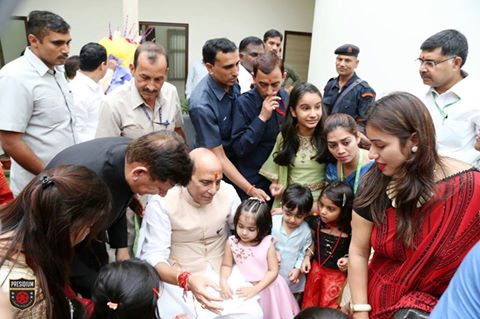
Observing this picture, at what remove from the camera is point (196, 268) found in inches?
92.6

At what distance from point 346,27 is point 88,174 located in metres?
4.64

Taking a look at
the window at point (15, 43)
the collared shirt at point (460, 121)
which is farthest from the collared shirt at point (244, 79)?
the window at point (15, 43)

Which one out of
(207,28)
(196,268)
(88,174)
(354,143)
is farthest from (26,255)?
(207,28)

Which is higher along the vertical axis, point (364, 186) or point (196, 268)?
point (364, 186)

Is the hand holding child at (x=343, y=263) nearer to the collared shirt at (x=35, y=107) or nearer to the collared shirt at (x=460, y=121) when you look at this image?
the collared shirt at (x=460, y=121)

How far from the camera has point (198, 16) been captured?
293 inches

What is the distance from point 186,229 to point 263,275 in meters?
0.53

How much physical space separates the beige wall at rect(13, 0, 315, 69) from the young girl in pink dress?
558cm

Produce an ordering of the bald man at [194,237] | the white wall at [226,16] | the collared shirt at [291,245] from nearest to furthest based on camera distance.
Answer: the bald man at [194,237] → the collared shirt at [291,245] → the white wall at [226,16]

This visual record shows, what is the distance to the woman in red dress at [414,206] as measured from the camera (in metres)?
1.43

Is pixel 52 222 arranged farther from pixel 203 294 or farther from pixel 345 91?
pixel 345 91

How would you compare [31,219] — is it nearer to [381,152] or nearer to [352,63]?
[381,152]

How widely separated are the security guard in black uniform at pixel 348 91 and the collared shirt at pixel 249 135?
2.73 feet

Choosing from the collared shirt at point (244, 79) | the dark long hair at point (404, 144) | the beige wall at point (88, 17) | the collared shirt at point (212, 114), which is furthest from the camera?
the beige wall at point (88, 17)
